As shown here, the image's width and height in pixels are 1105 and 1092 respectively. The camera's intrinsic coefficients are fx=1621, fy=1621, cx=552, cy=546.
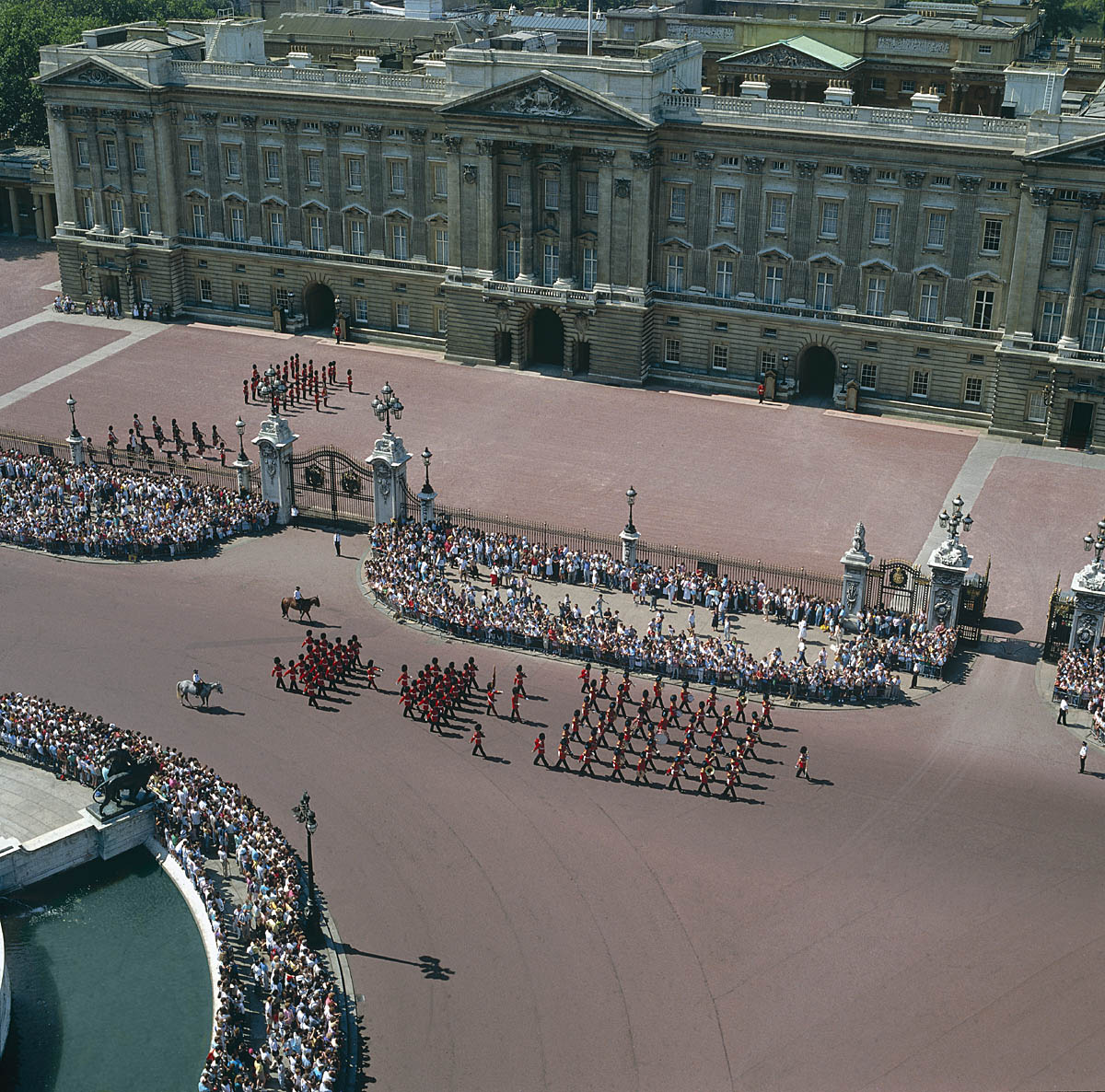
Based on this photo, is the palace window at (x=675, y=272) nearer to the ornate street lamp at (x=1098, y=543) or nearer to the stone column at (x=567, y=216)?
the stone column at (x=567, y=216)

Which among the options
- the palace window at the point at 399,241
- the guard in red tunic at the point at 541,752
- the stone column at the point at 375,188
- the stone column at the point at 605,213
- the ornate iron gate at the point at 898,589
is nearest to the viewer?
the guard in red tunic at the point at 541,752

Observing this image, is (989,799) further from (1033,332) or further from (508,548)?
(1033,332)

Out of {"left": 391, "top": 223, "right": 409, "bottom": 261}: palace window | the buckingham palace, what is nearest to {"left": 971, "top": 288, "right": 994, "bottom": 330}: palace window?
the buckingham palace

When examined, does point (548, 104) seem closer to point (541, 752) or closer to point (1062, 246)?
point (1062, 246)

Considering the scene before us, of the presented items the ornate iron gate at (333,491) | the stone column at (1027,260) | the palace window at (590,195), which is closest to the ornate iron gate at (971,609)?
the stone column at (1027,260)

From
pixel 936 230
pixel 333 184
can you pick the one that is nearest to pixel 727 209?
pixel 936 230

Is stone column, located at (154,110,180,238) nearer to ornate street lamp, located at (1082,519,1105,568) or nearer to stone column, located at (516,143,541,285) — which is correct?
stone column, located at (516,143,541,285)

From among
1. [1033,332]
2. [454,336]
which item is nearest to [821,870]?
[1033,332]
